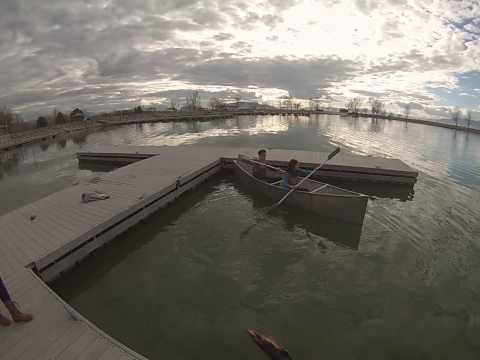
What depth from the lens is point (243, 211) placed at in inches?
475

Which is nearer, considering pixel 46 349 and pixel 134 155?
pixel 46 349

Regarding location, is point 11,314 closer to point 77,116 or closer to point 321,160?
point 321,160

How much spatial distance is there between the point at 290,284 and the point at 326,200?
459cm

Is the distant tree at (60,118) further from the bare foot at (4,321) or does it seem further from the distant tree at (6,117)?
the bare foot at (4,321)

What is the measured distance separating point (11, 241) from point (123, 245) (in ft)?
10.1

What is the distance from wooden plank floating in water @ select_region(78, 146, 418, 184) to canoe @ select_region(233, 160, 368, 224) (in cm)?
528

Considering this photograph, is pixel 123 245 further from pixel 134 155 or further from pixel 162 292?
pixel 134 155

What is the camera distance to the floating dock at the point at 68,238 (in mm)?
4426

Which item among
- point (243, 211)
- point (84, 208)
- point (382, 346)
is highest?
point (84, 208)

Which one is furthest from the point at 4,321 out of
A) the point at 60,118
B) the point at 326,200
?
the point at 60,118

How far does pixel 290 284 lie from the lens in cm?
739

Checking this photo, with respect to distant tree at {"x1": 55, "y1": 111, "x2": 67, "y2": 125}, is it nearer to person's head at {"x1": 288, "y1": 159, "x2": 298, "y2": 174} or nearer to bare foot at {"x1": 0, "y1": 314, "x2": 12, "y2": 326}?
person's head at {"x1": 288, "y1": 159, "x2": 298, "y2": 174}

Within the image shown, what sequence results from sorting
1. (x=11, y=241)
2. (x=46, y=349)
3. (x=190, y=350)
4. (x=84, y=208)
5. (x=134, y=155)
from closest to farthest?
(x=46, y=349), (x=190, y=350), (x=11, y=241), (x=84, y=208), (x=134, y=155)

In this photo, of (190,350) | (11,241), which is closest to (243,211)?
(190,350)
